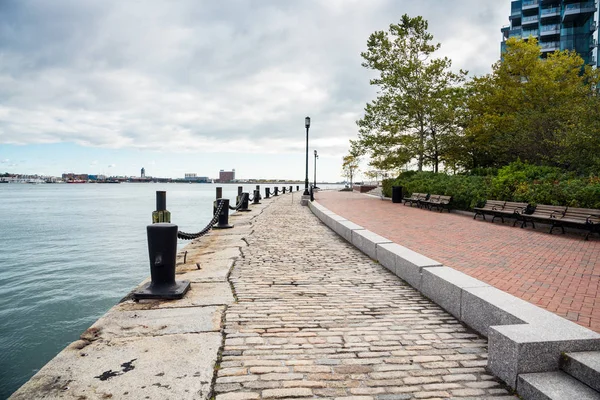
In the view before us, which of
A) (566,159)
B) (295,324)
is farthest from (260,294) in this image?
(566,159)

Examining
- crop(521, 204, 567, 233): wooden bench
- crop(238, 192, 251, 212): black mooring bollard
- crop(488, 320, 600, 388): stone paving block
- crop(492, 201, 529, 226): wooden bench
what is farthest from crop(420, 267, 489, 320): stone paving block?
crop(238, 192, 251, 212): black mooring bollard

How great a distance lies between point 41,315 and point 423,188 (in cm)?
1895

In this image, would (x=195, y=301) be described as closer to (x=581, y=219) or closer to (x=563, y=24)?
(x=581, y=219)

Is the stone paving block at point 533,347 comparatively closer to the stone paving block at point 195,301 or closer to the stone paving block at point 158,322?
the stone paving block at point 158,322

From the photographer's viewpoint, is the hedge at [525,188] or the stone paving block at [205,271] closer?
the stone paving block at [205,271]

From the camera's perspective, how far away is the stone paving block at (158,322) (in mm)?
3740

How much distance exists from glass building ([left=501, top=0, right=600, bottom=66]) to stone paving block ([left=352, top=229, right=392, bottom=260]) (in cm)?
6091

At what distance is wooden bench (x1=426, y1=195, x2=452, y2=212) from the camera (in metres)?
16.7

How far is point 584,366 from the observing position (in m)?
2.58

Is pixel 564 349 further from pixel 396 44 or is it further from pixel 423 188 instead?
pixel 396 44

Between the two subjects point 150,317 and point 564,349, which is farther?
point 150,317

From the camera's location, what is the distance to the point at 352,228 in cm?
938

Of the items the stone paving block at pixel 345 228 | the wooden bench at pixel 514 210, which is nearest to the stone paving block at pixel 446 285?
the stone paving block at pixel 345 228

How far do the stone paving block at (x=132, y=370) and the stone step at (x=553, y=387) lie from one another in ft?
7.56
